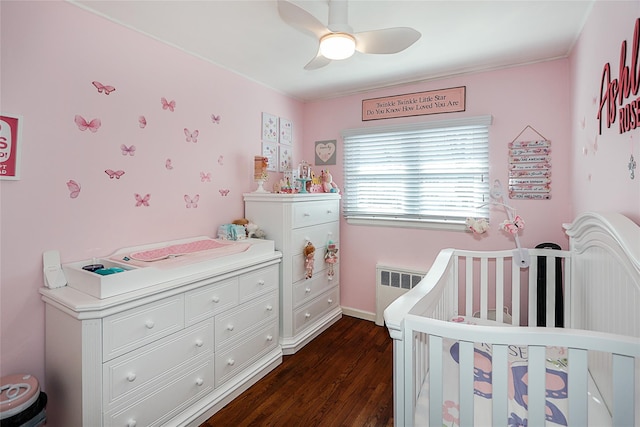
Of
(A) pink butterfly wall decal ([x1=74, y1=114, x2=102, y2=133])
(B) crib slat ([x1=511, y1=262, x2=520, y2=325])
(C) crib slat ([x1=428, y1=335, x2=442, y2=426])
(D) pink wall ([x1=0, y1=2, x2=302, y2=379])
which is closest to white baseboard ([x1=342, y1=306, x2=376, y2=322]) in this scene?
(B) crib slat ([x1=511, y1=262, x2=520, y2=325])

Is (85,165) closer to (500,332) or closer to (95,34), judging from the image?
(95,34)

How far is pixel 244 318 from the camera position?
2.14 m

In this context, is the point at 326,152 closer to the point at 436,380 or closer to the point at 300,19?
the point at 300,19

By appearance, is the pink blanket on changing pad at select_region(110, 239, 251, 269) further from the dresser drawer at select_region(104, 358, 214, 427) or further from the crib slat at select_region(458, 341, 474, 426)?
the crib slat at select_region(458, 341, 474, 426)

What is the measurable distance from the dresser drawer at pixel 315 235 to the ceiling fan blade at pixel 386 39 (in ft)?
4.82

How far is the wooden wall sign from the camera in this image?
276 centimetres

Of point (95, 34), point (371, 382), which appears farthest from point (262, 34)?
point (371, 382)

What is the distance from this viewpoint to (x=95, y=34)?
5.95ft

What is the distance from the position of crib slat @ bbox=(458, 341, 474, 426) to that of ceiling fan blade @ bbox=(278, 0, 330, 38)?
1.48 meters

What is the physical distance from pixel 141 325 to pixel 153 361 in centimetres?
21

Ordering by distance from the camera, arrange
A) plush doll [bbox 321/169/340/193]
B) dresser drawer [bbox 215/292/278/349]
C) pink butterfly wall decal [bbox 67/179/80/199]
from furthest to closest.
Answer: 1. plush doll [bbox 321/169/340/193]
2. dresser drawer [bbox 215/292/278/349]
3. pink butterfly wall decal [bbox 67/179/80/199]

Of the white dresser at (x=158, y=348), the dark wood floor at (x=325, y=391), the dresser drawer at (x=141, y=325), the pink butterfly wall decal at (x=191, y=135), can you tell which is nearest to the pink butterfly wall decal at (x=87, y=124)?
the pink butterfly wall decal at (x=191, y=135)

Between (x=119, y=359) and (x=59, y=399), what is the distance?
438 mm

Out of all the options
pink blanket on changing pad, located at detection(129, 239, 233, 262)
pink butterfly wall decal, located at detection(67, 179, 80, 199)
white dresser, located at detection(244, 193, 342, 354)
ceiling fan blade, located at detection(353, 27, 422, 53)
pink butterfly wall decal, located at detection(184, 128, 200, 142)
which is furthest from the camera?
white dresser, located at detection(244, 193, 342, 354)
